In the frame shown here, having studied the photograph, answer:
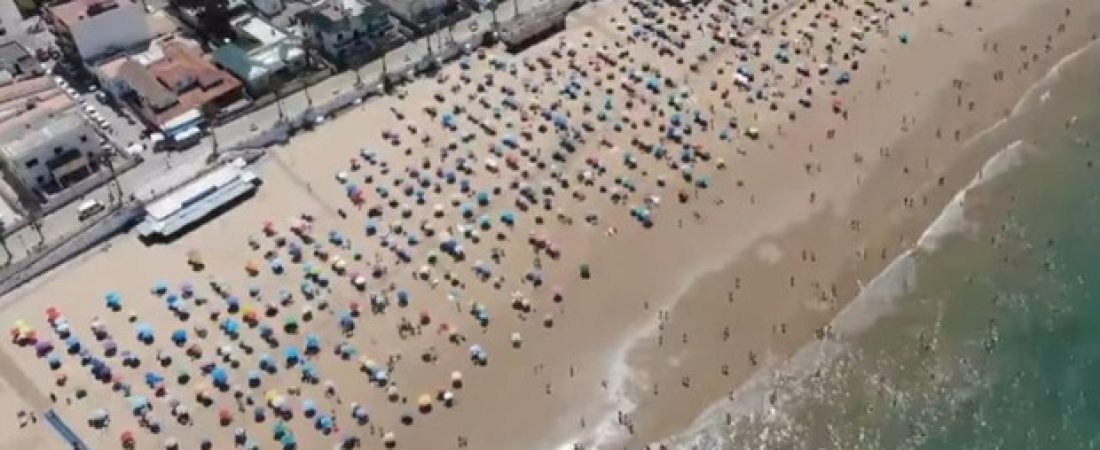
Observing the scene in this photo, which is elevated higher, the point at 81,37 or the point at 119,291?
the point at 81,37

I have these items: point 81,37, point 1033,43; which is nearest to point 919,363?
point 1033,43

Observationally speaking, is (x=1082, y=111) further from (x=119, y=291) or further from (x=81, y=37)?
(x=81, y=37)

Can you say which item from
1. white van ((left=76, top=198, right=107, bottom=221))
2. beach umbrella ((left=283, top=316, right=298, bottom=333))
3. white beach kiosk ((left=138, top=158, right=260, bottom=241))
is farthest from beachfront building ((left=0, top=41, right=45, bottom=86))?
beach umbrella ((left=283, top=316, right=298, bottom=333))

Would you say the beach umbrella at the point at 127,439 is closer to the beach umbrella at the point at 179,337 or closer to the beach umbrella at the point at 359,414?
the beach umbrella at the point at 179,337

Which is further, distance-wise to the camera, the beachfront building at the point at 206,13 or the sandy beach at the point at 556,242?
the beachfront building at the point at 206,13

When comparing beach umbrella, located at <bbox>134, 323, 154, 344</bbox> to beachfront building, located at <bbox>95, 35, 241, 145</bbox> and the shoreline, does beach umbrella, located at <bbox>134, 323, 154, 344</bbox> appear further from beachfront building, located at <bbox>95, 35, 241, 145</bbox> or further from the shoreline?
the shoreline

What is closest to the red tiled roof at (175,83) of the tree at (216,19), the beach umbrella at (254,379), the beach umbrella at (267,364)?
the tree at (216,19)

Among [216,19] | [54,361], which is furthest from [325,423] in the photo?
[216,19]
